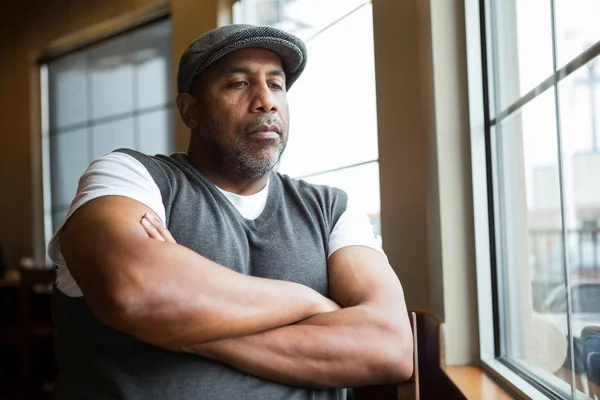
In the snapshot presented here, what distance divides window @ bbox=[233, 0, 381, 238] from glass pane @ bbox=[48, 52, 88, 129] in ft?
7.77

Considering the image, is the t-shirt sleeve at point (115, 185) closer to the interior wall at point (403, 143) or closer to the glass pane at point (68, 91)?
the interior wall at point (403, 143)

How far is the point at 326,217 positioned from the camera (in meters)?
1.55

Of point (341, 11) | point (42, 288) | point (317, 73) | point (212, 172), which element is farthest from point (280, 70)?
point (42, 288)

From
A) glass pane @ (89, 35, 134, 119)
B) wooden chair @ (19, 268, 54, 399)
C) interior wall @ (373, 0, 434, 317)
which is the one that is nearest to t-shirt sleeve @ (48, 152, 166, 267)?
interior wall @ (373, 0, 434, 317)

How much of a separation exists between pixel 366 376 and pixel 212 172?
0.59 metres

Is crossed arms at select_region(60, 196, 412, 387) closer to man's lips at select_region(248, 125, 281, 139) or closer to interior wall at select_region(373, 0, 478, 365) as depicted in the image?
man's lips at select_region(248, 125, 281, 139)

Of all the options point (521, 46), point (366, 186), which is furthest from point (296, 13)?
point (521, 46)

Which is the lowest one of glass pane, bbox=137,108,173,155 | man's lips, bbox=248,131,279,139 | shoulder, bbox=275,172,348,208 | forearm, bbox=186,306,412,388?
forearm, bbox=186,306,412,388

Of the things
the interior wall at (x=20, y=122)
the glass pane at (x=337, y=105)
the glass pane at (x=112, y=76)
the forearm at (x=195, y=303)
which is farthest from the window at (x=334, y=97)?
the interior wall at (x=20, y=122)

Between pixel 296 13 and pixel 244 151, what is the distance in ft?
5.91

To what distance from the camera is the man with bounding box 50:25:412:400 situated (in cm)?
118

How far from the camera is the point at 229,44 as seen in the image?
4.88ft

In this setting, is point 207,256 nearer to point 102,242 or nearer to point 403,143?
point 102,242

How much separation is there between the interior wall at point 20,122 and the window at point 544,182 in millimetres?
4327
